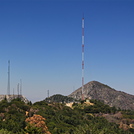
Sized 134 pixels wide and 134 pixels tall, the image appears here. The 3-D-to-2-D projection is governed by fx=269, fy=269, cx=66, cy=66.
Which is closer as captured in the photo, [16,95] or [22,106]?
[22,106]

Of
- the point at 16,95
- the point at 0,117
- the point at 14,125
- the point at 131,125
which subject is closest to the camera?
the point at 14,125

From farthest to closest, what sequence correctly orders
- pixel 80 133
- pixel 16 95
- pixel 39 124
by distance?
pixel 16 95 → pixel 39 124 → pixel 80 133

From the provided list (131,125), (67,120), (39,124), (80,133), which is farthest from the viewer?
(131,125)

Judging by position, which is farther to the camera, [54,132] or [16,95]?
[16,95]

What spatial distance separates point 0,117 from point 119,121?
68324 millimetres

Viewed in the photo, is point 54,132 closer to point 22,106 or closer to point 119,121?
point 22,106

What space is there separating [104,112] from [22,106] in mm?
60744

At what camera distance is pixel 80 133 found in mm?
46062

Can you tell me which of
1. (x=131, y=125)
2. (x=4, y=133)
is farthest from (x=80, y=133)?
(x=131, y=125)

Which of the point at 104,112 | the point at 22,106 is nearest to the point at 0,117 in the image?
the point at 22,106

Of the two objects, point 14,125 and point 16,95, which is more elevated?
point 16,95

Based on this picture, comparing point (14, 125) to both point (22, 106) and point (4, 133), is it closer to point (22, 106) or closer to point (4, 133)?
point (4, 133)

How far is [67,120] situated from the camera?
101812 mm

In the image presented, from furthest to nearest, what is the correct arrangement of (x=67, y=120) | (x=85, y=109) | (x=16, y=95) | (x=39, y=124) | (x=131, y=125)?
(x=16, y=95) < (x=85, y=109) < (x=131, y=125) < (x=67, y=120) < (x=39, y=124)
